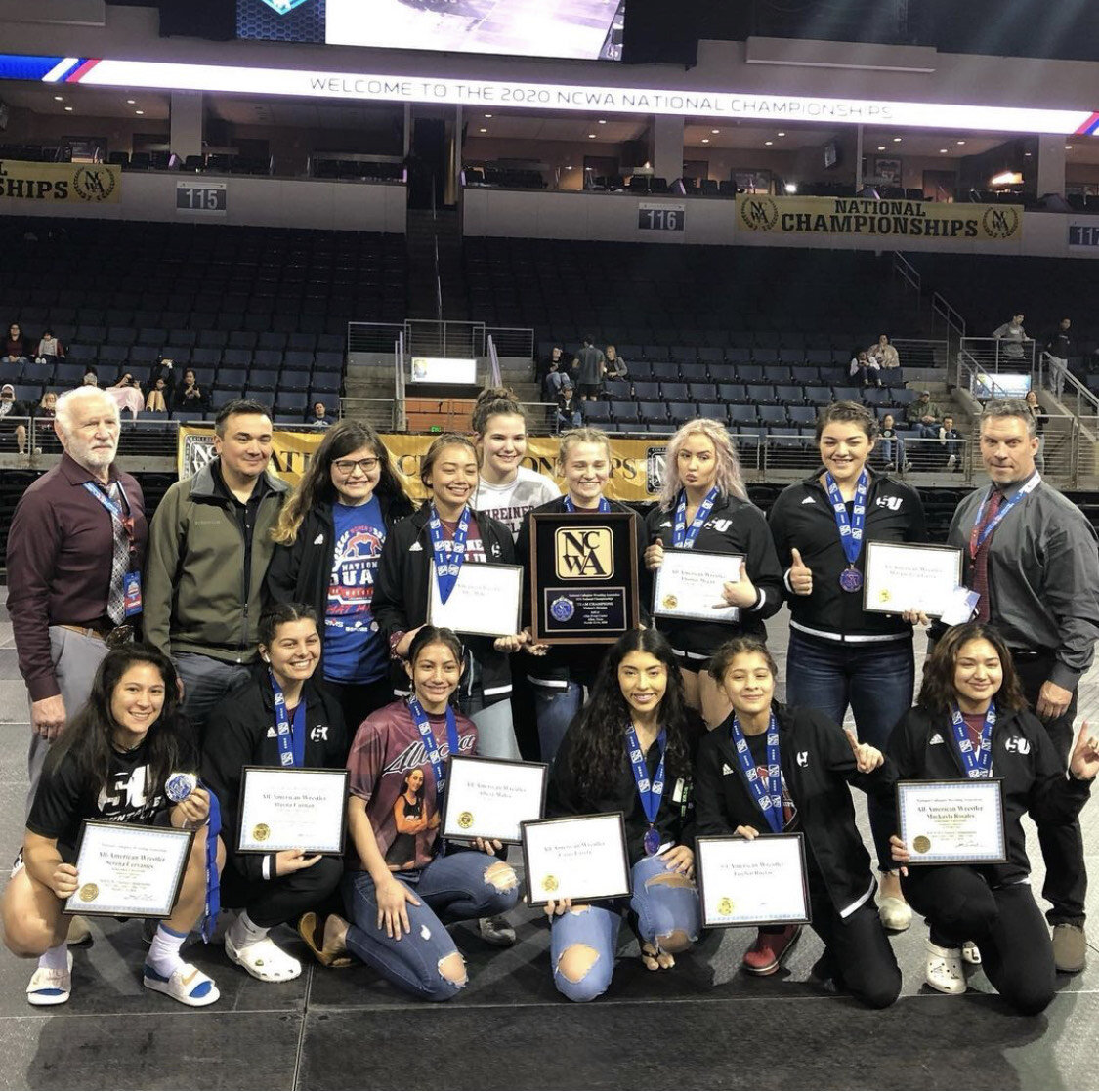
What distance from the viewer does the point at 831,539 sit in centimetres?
395

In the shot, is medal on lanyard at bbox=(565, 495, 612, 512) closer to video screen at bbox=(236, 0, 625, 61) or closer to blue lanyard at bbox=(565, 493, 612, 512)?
blue lanyard at bbox=(565, 493, 612, 512)

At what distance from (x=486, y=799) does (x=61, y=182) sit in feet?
70.3

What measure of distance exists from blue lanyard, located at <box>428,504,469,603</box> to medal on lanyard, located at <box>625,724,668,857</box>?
760 millimetres

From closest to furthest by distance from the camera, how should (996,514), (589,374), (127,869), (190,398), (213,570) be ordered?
(127,869) < (213,570) < (996,514) < (190,398) < (589,374)

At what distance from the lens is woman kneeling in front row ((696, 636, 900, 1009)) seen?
335 cm

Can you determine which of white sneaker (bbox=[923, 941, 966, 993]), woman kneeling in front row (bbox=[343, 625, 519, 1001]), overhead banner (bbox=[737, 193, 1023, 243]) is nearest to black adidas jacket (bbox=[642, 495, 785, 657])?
woman kneeling in front row (bbox=[343, 625, 519, 1001])

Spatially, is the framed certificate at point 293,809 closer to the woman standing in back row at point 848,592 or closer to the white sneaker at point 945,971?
the woman standing in back row at point 848,592

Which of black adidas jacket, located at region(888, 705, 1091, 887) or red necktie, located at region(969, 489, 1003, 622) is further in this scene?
red necktie, located at region(969, 489, 1003, 622)

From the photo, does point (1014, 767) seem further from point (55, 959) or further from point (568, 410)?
point (568, 410)

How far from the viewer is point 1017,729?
352 centimetres

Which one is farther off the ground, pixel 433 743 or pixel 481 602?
pixel 481 602

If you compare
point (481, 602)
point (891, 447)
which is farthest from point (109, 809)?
point (891, 447)

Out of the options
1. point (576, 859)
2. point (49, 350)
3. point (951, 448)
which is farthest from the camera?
point (49, 350)

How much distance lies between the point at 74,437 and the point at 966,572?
2.99 metres
